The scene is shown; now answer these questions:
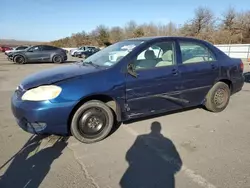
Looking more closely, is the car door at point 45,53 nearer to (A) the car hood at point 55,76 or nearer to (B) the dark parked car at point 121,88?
(B) the dark parked car at point 121,88

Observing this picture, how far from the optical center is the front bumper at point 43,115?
3611 mm

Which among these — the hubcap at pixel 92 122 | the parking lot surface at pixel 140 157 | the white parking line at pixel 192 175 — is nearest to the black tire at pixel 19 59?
the parking lot surface at pixel 140 157

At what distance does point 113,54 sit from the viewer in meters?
4.68

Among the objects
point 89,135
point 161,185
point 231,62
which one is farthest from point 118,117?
point 231,62

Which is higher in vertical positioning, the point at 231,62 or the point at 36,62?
the point at 231,62

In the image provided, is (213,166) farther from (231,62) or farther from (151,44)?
(231,62)

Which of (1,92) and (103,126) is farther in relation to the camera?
(1,92)

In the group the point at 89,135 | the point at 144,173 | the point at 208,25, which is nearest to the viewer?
the point at 144,173

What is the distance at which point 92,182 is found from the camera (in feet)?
9.45

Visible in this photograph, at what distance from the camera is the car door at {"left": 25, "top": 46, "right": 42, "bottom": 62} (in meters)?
20.0

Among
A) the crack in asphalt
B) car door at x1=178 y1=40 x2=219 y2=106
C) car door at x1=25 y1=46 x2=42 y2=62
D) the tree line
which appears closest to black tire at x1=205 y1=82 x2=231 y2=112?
car door at x1=178 y1=40 x2=219 y2=106

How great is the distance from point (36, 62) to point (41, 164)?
61.8 feet

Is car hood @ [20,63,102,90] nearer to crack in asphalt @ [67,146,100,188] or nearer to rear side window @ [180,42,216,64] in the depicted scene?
crack in asphalt @ [67,146,100,188]

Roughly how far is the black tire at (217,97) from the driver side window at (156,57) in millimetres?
1283
